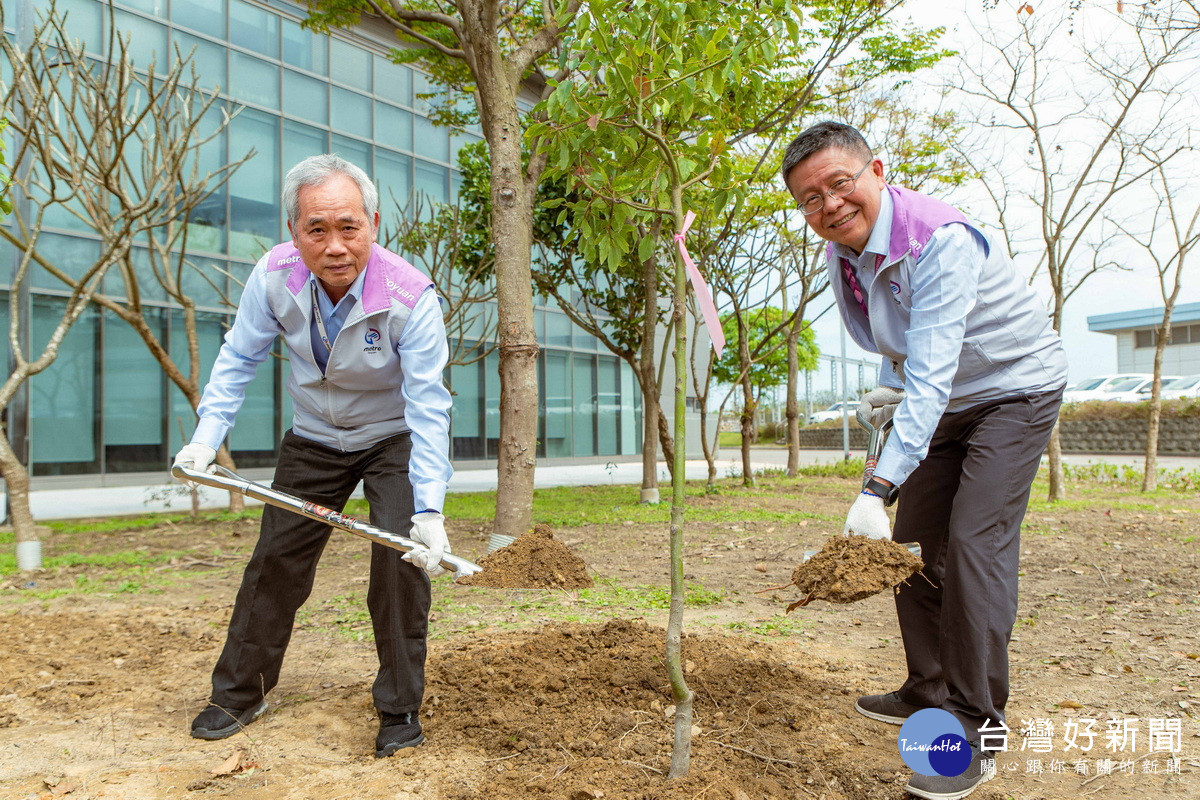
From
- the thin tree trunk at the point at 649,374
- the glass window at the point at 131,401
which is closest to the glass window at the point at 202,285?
the glass window at the point at 131,401

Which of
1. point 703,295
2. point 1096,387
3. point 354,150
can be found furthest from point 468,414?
point 1096,387

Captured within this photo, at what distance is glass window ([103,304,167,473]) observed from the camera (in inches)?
433

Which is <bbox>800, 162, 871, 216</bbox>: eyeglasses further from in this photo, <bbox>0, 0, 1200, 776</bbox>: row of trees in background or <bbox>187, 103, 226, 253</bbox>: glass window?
<bbox>187, 103, 226, 253</bbox>: glass window

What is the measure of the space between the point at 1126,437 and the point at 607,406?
40.7 feet

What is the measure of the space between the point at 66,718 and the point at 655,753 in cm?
194

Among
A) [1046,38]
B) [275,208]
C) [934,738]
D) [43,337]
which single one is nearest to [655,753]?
[934,738]

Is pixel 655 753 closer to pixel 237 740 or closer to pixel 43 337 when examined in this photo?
pixel 237 740

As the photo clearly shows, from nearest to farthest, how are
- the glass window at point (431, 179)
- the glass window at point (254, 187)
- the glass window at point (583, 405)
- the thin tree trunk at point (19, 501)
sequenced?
the thin tree trunk at point (19, 501) → the glass window at point (254, 187) → the glass window at point (431, 179) → the glass window at point (583, 405)

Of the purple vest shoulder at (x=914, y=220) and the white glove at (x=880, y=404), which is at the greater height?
the purple vest shoulder at (x=914, y=220)

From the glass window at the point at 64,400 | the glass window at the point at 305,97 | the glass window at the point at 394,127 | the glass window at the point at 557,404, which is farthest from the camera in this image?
the glass window at the point at 557,404

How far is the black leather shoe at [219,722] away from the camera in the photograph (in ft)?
8.16

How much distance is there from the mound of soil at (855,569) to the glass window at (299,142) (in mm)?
12508

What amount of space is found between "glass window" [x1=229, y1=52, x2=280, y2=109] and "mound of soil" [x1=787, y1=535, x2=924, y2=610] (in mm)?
12785

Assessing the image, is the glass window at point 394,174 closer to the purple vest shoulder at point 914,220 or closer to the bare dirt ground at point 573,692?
the bare dirt ground at point 573,692
